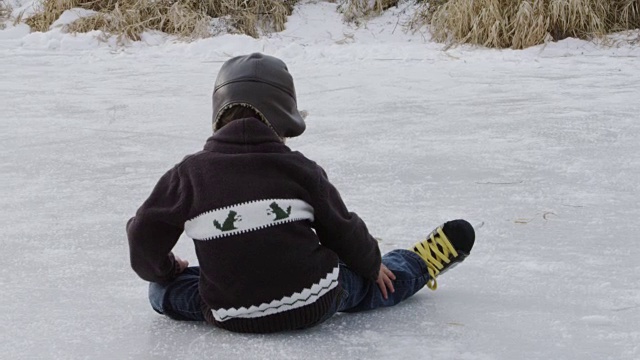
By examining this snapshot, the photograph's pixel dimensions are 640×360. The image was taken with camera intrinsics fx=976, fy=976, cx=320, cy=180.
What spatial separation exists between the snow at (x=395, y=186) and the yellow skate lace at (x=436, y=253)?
0.20 feet

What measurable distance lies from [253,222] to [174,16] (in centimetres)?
701

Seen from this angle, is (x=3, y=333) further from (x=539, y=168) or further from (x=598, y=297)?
(x=539, y=168)

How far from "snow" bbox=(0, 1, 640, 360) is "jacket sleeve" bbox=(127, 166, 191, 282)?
0.60ft

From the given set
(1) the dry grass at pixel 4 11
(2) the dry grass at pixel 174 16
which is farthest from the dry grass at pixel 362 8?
(1) the dry grass at pixel 4 11

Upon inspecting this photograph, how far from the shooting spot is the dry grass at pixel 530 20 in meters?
7.47

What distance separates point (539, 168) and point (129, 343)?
6.85 ft

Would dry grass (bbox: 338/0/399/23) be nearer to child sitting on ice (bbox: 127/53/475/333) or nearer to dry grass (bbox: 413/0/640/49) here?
dry grass (bbox: 413/0/640/49)

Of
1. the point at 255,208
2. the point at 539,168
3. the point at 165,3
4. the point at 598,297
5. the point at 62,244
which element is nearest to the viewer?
the point at 255,208

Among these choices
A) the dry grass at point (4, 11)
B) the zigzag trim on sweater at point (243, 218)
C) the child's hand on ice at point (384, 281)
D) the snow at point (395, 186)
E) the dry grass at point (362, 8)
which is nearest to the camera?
the zigzag trim on sweater at point (243, 218)

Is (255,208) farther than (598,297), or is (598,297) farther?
(598,297)

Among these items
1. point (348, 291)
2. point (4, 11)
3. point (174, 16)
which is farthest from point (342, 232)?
point (4, 11)

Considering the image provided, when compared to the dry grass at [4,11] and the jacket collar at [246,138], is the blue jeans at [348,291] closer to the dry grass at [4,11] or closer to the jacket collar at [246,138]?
the jacket collar at [246,138]

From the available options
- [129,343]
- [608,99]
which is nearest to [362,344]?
[129,343]

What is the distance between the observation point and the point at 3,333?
2166mm
